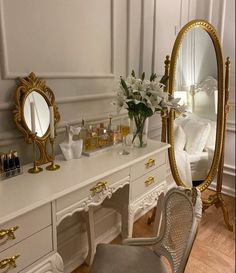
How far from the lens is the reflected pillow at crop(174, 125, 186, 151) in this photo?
2.32 metres

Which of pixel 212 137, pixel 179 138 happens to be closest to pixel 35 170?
pixel 179 138

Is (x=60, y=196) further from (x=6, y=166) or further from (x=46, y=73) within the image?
(x=46, y=73)

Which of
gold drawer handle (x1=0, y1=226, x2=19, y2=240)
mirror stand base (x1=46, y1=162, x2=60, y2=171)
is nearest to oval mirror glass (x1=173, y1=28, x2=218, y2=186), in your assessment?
mirror stand base (x1=46, y1=162, x2=60, y2=171)

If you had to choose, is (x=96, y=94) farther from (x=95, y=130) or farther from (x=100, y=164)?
(x=100, y=164)

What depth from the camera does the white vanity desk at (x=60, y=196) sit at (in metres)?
1.04

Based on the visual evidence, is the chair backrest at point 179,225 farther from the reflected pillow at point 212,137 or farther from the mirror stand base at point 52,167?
the reflected pillow at point 212,137

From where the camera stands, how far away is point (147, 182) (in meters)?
1.80

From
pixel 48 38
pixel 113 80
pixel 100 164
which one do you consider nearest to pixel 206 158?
pixel 113 80

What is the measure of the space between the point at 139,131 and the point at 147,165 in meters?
0.25

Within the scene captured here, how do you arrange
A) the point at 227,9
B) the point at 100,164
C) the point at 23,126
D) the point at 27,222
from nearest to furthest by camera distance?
the point at 27,222, the point at 23,126, the point at 100,164, the point at 227,9

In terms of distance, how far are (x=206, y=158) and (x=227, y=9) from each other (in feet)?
5.36

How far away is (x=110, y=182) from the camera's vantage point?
58.3 inches

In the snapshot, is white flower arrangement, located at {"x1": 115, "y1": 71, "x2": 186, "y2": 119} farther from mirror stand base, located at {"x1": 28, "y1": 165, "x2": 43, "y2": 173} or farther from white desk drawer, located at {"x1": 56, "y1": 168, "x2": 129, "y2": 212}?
mirror stand base, located at {"x1": 28, "y1": 165, "x2": 43, "y2": 173}

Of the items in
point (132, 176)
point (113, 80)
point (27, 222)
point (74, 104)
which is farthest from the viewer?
point (113, 80)
